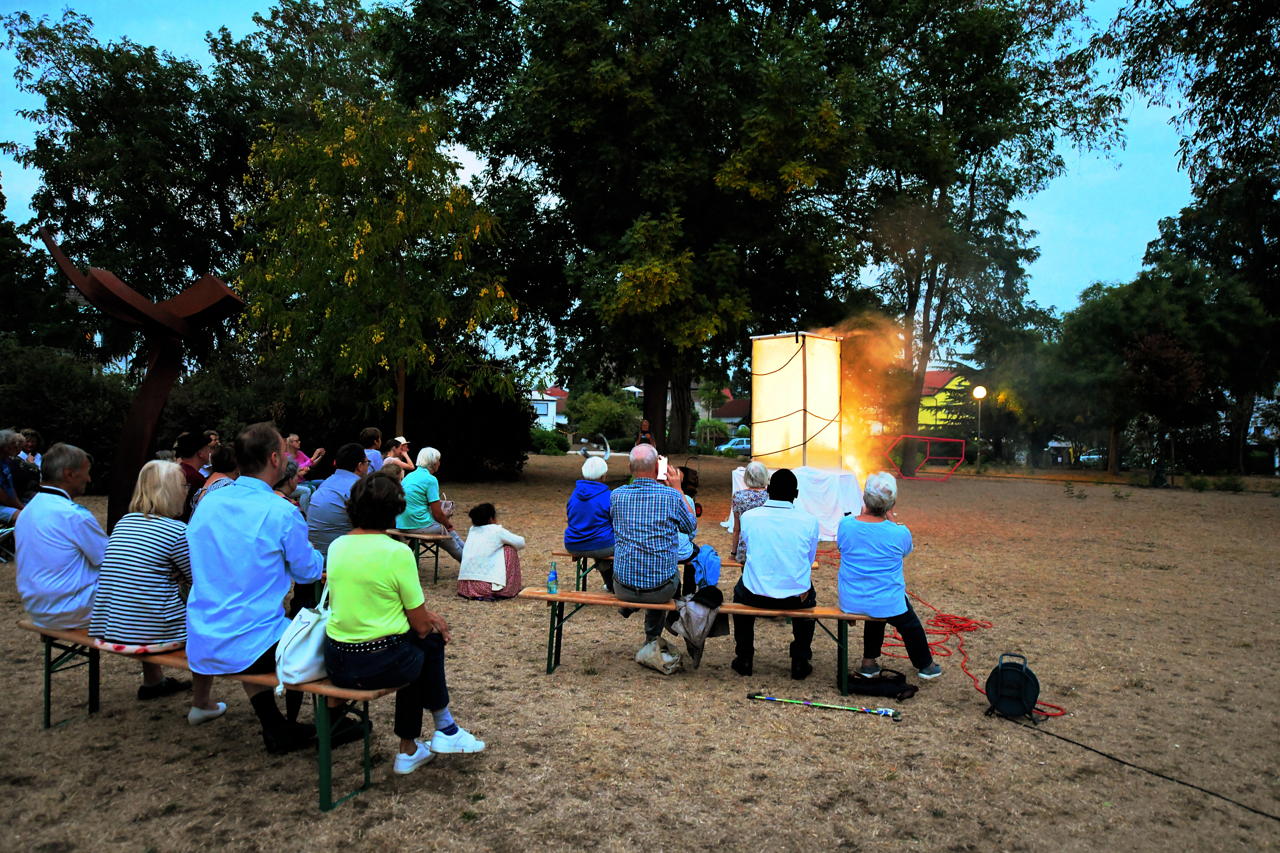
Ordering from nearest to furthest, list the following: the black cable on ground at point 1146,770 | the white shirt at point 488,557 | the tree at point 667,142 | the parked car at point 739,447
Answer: the black cable on ground at point 1146,770 < the white shirt at point 488,557 < the tree at point 667,142 < the parked car at point 739,447

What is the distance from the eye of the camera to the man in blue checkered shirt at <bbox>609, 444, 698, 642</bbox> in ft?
18.3

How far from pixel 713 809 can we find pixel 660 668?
6.86ft

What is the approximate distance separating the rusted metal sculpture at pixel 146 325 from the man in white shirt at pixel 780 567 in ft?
17.6

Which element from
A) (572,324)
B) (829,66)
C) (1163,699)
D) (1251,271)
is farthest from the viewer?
(1251,271)

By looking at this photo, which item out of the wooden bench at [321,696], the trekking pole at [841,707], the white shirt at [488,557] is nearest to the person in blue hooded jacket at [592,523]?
the white shirt at [488,557]

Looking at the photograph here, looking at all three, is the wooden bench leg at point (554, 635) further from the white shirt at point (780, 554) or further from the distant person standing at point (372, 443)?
the distant person standing at point (372, 443)

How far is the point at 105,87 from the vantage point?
2644 centimetres

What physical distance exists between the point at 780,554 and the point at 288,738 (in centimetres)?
313

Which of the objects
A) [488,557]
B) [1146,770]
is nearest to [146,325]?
[488,557]

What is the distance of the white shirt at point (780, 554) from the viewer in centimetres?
562

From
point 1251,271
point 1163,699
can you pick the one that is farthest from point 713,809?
point 1251,271

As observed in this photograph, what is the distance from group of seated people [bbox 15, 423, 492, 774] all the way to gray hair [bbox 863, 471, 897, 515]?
2.93 meters

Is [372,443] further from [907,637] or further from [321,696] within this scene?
[907,637]

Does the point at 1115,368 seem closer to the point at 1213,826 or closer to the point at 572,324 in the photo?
the point at 572,324
